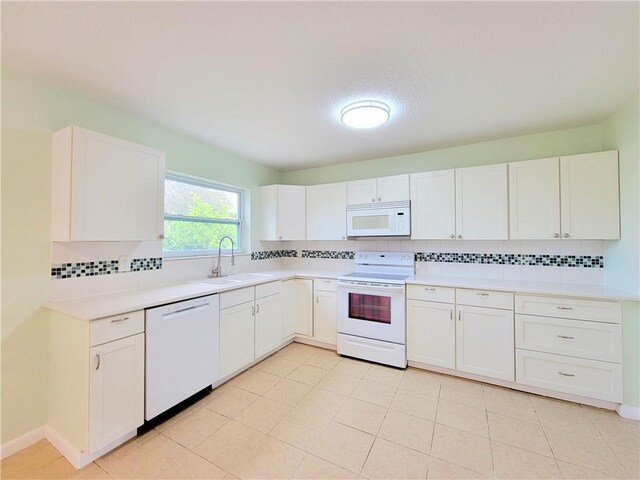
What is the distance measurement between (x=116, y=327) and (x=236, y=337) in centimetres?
109

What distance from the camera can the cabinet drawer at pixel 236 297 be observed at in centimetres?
246

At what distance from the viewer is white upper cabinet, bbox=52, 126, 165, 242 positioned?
5.86 feet

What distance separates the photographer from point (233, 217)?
354cm

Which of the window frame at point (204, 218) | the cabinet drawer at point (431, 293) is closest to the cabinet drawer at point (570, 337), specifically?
the cabinet drawer at point (431, 293)

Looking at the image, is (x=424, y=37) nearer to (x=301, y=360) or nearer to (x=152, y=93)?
(x=152, y=93)

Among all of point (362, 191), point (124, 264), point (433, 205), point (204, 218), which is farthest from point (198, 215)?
point (433, 205)

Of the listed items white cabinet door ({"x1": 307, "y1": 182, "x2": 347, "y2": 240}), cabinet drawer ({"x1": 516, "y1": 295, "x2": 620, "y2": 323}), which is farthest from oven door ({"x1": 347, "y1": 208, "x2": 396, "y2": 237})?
cabinet drawer ({"x1": 516, "y1": 295, "x2": 620, "y2": 323})

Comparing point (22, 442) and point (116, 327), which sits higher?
point (116, 327)

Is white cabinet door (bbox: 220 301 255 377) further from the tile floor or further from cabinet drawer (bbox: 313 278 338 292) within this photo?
cabinet drawer (bbox: 313 278 338 292)

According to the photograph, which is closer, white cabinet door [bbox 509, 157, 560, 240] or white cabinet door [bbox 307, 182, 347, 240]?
white cabinet door [bbox 509, 157, 560, 240]

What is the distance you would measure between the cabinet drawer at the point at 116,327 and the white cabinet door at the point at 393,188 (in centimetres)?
265

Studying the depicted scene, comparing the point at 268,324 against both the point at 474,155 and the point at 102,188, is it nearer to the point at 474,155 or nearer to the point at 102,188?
the point at 102,188

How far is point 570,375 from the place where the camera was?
86.7 inches

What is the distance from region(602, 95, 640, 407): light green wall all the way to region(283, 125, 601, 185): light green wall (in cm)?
20
